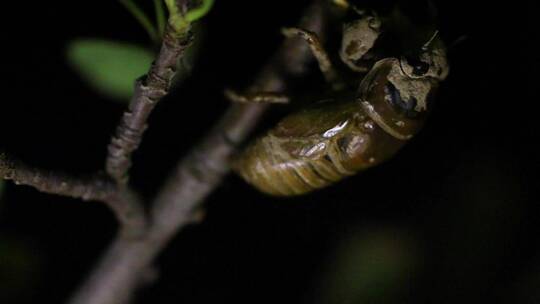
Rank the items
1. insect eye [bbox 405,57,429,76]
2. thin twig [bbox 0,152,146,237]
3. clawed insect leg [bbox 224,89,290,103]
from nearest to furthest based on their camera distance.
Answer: thin twig [bbox 0,152,146,237], insect eye [bbox 405,57,429,76], clawed insect leg [bbox 224,89,290,103]

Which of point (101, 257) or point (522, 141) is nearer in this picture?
point (101, 257)

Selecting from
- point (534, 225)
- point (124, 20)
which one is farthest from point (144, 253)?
point (534, 225)

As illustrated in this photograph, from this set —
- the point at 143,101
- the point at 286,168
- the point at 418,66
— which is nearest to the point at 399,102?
the point at 418,66

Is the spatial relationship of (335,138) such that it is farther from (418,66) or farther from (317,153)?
(418,66)

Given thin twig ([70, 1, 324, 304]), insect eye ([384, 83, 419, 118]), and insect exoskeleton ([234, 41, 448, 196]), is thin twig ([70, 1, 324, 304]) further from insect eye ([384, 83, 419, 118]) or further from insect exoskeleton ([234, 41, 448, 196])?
insect eye ([384, 83, 419, 118])

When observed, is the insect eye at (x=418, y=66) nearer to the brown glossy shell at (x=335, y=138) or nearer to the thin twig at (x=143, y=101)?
the brown glossy shell at (x=335, y=138)

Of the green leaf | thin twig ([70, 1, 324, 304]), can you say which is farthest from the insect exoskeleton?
the green leaf

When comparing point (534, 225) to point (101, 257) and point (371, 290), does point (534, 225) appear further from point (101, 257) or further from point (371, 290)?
point (101, 257)
